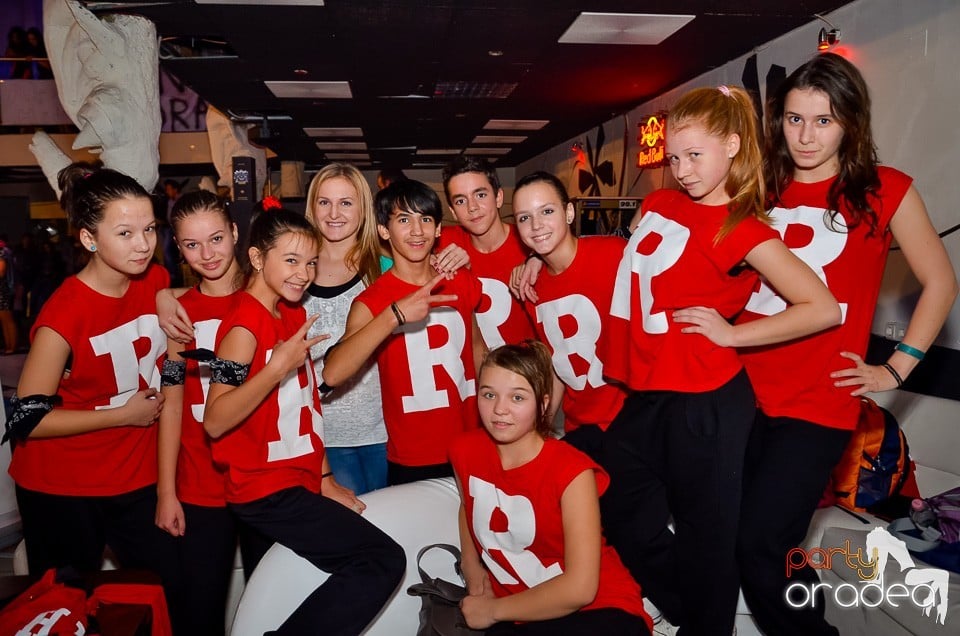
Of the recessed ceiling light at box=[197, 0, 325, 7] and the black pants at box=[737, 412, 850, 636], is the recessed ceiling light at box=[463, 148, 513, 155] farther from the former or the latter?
the black pants at box=[737, 412, 850, 636]

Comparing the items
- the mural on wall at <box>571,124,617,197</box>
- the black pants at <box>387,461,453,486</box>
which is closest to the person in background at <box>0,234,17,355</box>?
the mural on wall at <box>571,124,617,197</box>

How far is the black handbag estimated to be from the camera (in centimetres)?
180

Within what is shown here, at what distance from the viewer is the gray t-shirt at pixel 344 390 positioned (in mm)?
2373

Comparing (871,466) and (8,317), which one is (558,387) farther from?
(8,317)

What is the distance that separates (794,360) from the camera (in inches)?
70.2

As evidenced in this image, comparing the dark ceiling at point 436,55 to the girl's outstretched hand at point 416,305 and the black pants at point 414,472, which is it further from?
the black pants at point 414,472

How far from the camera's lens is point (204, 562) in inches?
→ 79.4

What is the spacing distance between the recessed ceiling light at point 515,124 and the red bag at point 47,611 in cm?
870

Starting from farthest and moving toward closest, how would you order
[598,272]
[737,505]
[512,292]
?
[512,292], [598,272], [737,505]

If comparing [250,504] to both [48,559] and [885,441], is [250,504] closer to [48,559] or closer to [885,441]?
[48,559]

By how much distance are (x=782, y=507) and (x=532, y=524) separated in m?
0.64

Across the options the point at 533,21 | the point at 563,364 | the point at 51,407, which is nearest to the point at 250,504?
the point at 51,407

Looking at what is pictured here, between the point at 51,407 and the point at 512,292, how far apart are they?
1482mm
